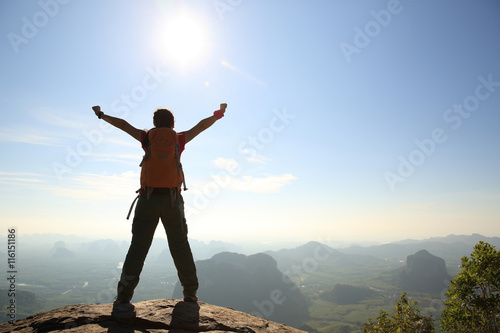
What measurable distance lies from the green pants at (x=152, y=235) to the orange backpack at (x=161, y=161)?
0.91ft

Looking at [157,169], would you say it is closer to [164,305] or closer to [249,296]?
[164,305]

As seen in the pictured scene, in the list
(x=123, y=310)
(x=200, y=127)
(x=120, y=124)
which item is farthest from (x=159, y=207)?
(x=120, y=124)

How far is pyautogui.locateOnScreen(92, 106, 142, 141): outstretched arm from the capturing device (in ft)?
20.9

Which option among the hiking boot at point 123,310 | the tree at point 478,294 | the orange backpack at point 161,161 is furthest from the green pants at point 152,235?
the tree at point 478,294

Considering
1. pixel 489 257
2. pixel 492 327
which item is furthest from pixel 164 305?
pixel 492 327

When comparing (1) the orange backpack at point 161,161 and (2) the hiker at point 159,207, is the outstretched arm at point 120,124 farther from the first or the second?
(1) the orange backpack at point 161,161

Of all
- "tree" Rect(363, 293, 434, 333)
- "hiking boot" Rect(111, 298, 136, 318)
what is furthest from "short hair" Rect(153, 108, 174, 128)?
"tree" Rect(363, 293, 434, 333)

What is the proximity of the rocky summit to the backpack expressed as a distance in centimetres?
230

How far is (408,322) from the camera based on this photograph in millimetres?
19438

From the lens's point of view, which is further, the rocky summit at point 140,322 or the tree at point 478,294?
the tree at point 478,294

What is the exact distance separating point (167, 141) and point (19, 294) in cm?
26318

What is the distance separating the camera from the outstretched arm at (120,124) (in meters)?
6.36

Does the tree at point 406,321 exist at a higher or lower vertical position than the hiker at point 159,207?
lower

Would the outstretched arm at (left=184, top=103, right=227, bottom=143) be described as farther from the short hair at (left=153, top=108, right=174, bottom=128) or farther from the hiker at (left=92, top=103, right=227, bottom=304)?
the short hair at (left=153, top=108, right=174, bottom=128)
